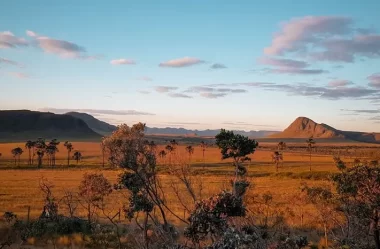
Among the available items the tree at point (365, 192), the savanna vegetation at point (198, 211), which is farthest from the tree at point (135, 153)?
the tree at point (365, 192)

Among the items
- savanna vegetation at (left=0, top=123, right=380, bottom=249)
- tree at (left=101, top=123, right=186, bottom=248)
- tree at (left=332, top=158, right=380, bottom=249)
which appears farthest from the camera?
tree at (left=332, top=158, right=380, bottom=249)

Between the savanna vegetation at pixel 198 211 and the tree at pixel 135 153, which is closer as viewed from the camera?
the savanna vegetation at pixel 198 211

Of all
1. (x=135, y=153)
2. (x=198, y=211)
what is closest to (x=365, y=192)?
(x=198, y=211)

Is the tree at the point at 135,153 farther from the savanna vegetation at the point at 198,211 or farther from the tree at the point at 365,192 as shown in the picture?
the tree at the point at 365,192

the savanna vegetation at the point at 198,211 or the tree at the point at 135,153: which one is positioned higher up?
the tree at the point at 135,153

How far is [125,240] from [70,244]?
12.5ft

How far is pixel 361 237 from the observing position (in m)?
19.1

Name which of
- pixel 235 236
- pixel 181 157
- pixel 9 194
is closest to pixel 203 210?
pixel 235 236

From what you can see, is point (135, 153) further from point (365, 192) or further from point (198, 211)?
point (365, 192)

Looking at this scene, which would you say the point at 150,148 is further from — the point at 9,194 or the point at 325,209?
the point at 9,194

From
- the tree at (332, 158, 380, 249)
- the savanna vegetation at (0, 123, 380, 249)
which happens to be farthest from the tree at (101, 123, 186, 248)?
the tree at (332, 158, 380, 249)

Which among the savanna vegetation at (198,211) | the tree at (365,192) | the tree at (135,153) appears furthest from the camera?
the tree at (365,192)

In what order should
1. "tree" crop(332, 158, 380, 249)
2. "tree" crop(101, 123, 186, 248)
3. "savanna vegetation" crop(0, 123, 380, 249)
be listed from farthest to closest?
1. "tree" crop(332, 158, 380, 249)
2. "tree" crop(101, 123, 186, 248)
3. "savanna vegetation" crop(0, 123, 380, 249)

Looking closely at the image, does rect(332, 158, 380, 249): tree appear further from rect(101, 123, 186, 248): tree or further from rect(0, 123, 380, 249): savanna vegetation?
rect(101, 123, 186, 248): tree
